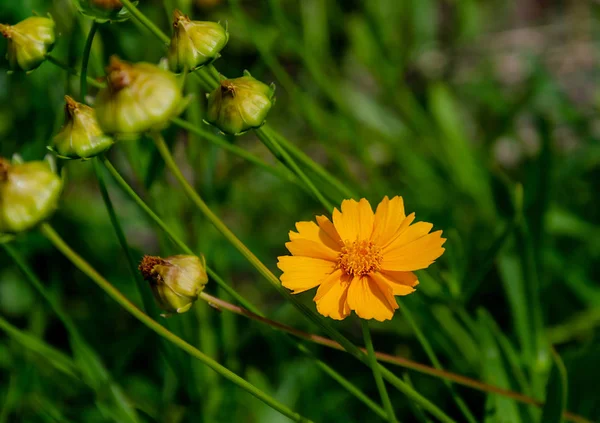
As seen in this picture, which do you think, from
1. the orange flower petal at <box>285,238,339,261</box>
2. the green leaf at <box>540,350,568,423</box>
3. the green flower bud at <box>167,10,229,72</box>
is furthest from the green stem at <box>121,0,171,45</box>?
the green leaf at <box>540,350,568,423</box>

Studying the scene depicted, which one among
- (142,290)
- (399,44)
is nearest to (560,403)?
(142,290)

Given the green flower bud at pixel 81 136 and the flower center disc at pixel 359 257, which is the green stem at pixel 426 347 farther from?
the green flower bud at pixel 81 136

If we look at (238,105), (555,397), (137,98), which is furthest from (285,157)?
(555,397)

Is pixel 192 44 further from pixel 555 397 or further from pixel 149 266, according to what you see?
pixel 555 397

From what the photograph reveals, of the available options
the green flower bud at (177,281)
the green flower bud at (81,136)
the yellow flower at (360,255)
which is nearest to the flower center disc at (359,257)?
the yellow flower at (360,255)

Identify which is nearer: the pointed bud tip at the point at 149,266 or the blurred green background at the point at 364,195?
the pointed bud tip at the point at 149,266

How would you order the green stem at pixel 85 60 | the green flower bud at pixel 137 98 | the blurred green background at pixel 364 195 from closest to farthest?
1. the green flower bud at pixel 137 98
2. the green stem at pixel 85 60
3. the blurred green background at pixel 364 195

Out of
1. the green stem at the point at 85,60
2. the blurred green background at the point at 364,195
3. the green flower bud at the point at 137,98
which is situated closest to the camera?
the green flower bud at the point at 137,98
